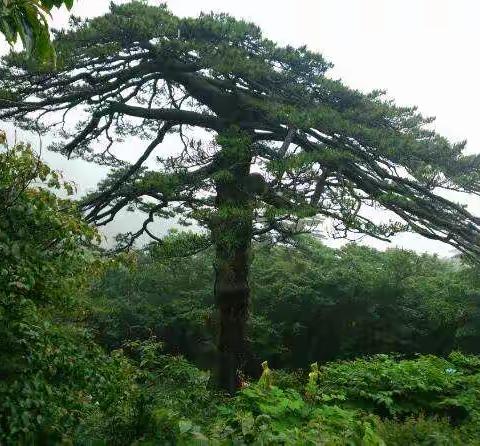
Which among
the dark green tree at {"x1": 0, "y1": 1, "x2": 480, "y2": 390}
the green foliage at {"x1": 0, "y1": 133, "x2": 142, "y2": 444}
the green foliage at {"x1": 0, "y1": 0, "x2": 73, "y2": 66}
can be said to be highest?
the dark green tree at {"x1": 0, "y1": 1, "x2": 480, "y2": 390}

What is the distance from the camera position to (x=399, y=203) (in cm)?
714

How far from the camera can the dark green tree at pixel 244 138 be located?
6949 millimetres

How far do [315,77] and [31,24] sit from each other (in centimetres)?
692

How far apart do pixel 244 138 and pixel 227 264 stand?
7.27 ft

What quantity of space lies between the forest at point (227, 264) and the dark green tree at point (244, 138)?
0.16 ft

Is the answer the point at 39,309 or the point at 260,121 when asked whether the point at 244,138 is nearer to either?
the point at 260,121

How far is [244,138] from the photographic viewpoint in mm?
7621

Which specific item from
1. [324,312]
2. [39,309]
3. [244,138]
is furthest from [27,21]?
[324,312]

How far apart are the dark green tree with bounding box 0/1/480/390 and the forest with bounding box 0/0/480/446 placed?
5 centimetres

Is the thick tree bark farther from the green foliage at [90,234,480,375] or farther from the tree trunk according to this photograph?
the green foliage at [90,234,480,375]

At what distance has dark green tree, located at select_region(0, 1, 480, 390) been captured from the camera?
695cm

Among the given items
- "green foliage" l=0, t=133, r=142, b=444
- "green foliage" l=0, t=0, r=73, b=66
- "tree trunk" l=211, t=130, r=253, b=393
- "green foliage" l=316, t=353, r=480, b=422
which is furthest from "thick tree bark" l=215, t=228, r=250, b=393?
"green foliage" l=0, t=0, r=73, b=66

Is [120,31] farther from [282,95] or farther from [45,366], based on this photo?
[45,366]

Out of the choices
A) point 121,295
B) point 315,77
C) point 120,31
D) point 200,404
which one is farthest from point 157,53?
point 121,295
